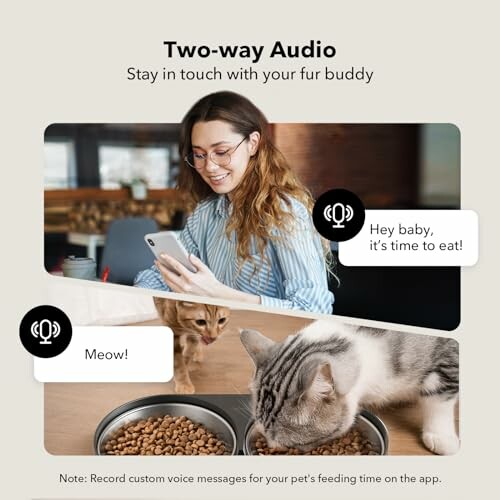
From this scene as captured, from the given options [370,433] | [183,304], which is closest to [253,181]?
[183,304]

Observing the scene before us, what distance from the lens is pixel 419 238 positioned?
7.55ft

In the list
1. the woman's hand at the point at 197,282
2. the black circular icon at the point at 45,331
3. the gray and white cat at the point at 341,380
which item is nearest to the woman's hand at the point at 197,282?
the woman's hand at the point at 197,282

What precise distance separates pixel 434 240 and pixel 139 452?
3.43ft

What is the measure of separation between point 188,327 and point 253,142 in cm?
56

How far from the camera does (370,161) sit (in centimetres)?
228

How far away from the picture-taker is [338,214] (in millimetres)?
2277

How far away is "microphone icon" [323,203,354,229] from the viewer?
2.27 meters

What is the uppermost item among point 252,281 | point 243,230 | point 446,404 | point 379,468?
Answer: point 243,230

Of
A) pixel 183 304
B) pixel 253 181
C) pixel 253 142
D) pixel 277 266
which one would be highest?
pixel 253 142

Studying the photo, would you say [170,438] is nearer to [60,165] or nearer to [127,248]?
[127,248]

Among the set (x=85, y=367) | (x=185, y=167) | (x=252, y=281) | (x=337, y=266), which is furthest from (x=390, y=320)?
(x=85, y=367)

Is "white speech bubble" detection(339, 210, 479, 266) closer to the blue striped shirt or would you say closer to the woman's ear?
the blue striped shirt

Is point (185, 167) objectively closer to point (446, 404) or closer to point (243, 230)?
point (243, 230)

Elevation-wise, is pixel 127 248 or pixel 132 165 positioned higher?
pixel 132 165
